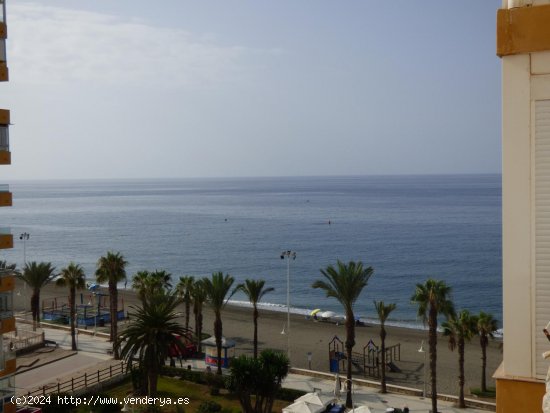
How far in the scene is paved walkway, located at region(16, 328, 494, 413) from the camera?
28.6 meters

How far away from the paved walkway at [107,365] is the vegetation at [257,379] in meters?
3.78

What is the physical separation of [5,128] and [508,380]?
20728mm

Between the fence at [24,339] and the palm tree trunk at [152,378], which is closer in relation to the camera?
the palm tree trunk at [152,378]

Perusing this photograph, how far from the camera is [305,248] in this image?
348 ft

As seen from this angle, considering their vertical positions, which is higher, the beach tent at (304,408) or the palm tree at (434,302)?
the palm tree at (434,302)

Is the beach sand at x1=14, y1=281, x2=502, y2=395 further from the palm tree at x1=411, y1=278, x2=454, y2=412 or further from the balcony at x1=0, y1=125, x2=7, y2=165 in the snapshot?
the balcony at x1=0, y1=125, x2=7, y2=165

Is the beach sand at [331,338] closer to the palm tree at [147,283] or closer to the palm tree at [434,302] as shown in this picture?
the palm tree at [434,302]

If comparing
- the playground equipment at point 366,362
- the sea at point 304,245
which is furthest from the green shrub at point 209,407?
the sea at point 304,245

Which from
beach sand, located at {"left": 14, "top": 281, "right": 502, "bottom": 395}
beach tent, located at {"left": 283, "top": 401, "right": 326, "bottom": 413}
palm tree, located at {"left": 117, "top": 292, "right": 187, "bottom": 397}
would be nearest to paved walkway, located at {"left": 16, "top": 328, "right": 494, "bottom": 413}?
beach tent, located at {"left": 283, "top": 401, "right": 326, "bottom": 413}

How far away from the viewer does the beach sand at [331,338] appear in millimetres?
37094

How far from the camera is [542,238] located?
5176 millimetres

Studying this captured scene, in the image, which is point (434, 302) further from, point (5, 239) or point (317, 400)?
point (5, 239)

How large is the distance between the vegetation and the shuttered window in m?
21.0

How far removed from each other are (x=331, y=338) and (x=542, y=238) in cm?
4443
